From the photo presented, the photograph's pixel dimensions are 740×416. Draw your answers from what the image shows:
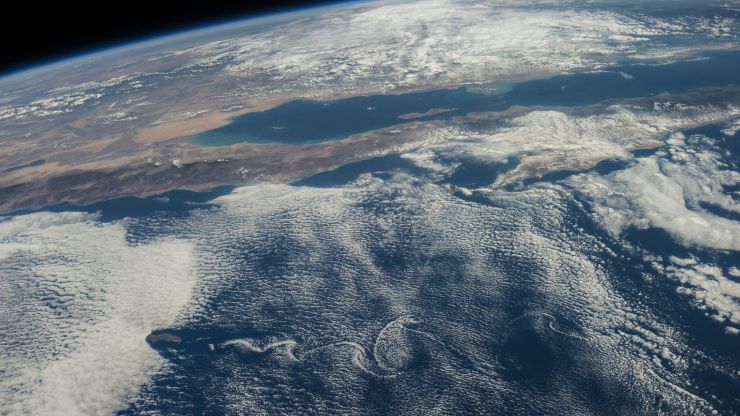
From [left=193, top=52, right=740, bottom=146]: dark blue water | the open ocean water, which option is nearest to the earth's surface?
the open ocean water

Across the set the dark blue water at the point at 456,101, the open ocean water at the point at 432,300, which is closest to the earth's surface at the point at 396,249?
the open ocean water at the point at 432,300

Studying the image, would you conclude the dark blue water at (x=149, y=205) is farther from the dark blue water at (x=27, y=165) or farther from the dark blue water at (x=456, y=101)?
the dark blue water at (x=27, y=165)

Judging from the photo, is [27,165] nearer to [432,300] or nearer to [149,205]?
[149,205]

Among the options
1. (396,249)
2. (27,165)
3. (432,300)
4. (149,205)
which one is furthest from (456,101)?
(27,165)

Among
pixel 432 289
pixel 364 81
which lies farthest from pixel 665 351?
pixel 364 81

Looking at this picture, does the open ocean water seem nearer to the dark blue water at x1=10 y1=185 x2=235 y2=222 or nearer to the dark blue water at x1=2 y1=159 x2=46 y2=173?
the dark blue water at x1=10 y1=185 x2=235 y2=222
